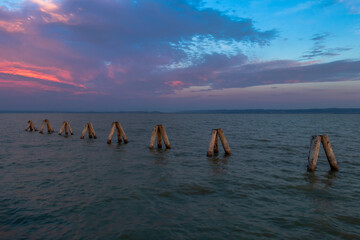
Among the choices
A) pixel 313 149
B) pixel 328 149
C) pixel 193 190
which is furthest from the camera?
pixel 328 149

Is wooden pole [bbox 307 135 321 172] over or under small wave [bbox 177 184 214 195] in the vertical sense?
over

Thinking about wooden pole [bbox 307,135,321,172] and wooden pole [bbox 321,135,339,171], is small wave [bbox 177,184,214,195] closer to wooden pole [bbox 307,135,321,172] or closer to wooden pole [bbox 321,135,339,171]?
wooden pole [bbox 307,135,321,172]

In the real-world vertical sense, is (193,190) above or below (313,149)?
below

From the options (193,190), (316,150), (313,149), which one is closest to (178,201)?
(193,190)

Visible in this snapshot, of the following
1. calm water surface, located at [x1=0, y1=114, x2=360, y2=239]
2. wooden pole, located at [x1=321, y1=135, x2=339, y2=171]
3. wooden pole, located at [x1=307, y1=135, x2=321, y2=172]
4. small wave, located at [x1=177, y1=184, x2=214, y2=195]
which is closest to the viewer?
calm water surface, located at [x1=0, y1=114, x2=360, y2=239]

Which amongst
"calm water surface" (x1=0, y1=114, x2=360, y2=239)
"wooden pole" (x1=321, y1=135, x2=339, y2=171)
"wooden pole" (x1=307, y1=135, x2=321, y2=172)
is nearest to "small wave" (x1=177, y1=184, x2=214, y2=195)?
"calm water surface" (x1=0, y1=114, x2=360, y2=239)

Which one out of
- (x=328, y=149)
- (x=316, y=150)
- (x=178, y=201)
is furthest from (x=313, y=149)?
(x=178, y=201)

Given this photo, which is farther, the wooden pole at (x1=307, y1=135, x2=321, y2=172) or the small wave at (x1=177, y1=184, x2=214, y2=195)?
the wooden pole at (x1=307, y1=135, x2=321, y2=172)

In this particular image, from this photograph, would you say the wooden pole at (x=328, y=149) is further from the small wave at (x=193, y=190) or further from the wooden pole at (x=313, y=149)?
the small wave at (x=193, y=190)

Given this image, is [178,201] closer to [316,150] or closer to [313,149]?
[313,149]

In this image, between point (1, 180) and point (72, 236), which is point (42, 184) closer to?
point (1, 180)

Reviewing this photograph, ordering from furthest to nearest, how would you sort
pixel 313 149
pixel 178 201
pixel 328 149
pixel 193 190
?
pixel 328 149 → pixel 313 149 → pixel 193 190 → pixel 178 201

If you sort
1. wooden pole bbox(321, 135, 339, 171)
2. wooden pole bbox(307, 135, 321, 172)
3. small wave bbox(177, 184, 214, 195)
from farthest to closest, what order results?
wooden pole bbox(321, 135, 339, 171)
wooden pole bbox(307, 135, 321, 172)
small wave bbox(177, 184, 214, 195)

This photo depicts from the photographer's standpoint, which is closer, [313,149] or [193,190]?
[193,190]
